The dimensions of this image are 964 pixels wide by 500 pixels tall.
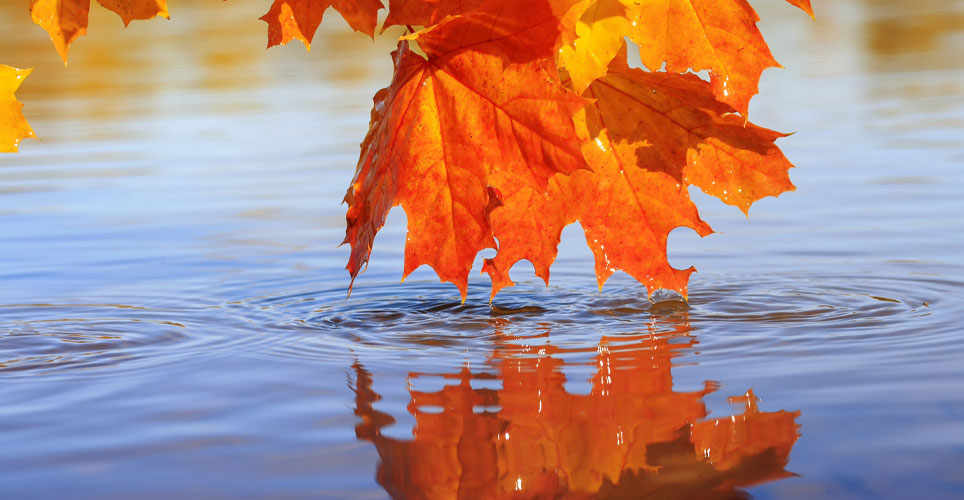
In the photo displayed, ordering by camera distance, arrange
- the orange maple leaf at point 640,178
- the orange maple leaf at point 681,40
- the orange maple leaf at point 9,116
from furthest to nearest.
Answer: the orange maple leaf at point 640,178 → the orange maple leaf at point 9,116 → the orange maple leaf at point 681,40

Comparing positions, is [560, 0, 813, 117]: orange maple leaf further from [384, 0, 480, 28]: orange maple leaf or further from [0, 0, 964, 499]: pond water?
[0, 0, 964, 499]: pond water

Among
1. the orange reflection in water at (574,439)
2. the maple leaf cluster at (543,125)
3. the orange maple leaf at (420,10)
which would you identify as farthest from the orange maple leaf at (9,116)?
the orange reflection in water at (574,439)

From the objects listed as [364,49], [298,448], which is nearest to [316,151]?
[298,448]

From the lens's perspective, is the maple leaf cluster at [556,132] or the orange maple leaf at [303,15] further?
the orange maple leaf at [303,15]

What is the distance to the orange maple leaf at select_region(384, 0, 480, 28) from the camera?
5.74ft

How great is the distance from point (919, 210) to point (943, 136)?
210 centimetres

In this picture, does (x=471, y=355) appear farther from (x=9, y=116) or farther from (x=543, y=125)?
(x=9, y=116)

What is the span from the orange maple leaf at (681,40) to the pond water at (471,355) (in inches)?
20.9

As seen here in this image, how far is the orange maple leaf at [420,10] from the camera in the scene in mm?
1750

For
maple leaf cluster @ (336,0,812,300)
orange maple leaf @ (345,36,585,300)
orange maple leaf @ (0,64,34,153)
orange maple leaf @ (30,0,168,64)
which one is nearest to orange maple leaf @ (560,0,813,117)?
maple leaf cluster @ (336,0,812,300)

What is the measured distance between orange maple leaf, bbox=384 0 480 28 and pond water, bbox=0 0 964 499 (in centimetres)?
63

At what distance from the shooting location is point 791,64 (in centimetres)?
1108

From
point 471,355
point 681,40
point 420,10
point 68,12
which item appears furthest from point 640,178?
point 68,12

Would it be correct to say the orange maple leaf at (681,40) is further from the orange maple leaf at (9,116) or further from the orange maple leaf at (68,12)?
the orange maple leaf at (9,116)
